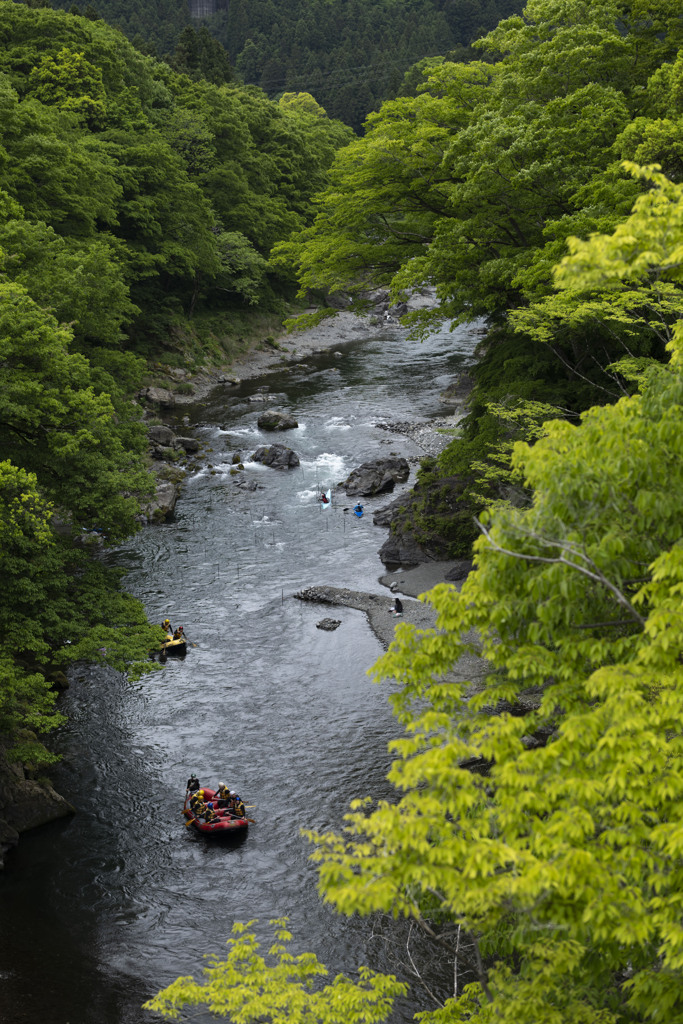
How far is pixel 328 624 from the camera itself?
92.3ft

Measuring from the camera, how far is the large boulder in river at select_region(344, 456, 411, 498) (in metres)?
40.1

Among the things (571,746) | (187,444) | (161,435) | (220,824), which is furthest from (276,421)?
(571,746)

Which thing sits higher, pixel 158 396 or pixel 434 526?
pixel 158 396

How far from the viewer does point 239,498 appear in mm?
39531

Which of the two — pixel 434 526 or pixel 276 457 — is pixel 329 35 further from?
pixel 434 526

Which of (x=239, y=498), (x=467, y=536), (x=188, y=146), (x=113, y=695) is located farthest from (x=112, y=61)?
(x=113, y=695)

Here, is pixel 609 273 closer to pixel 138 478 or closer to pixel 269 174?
pixel 138 478

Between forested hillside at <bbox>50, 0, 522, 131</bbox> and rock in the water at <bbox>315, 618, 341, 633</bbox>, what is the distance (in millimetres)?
111269

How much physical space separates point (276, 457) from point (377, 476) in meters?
6.42

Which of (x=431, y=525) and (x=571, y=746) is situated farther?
(x=431, y=525)

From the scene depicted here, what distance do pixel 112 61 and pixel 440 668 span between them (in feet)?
231

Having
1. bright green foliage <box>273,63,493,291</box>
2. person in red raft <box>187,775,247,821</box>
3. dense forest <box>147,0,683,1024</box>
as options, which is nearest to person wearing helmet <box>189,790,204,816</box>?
person in red raft <box>187,775,247,821</box>

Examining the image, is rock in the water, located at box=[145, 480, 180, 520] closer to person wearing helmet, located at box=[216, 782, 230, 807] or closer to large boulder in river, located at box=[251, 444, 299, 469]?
large boulder in river, located at box=[251, 444, 299, 469]

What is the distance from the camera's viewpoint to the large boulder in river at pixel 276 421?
49.6 meters
